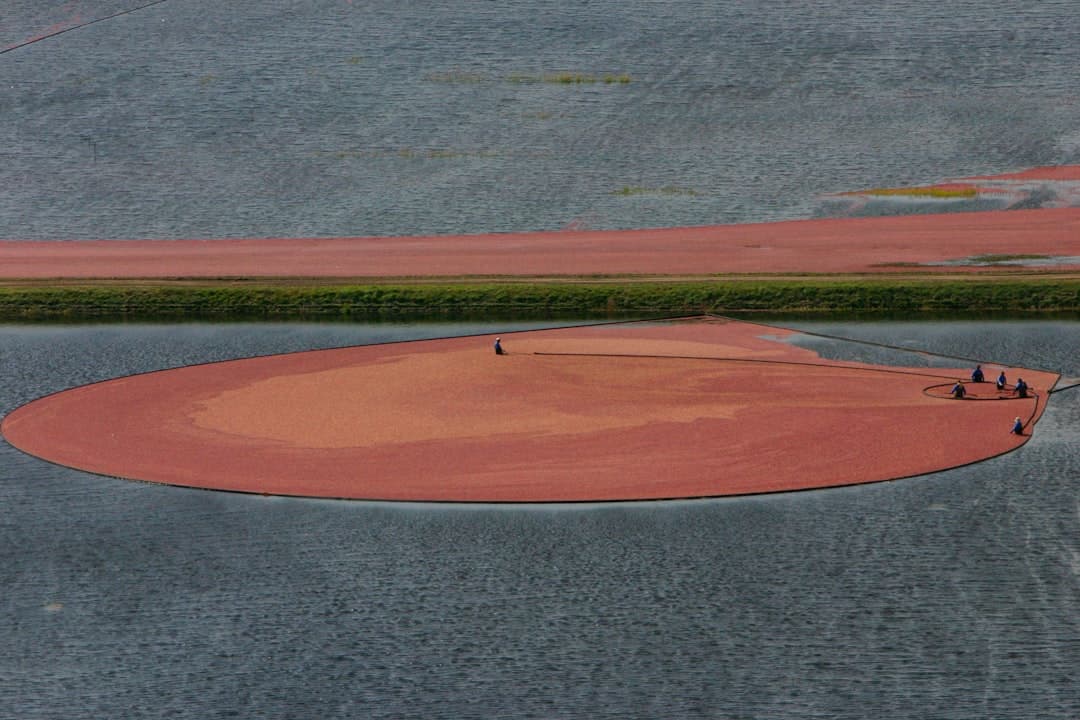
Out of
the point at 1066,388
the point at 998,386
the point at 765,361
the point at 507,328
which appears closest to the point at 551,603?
the point at 998,386

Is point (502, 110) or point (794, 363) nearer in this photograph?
point (794, 363)

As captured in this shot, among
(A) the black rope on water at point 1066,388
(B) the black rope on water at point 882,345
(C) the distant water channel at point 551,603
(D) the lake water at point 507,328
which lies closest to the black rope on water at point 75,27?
(D) the lake water at point 507,328

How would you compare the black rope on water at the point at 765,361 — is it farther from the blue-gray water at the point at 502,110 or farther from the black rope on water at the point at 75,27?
the black rope on water at the point at 75,27

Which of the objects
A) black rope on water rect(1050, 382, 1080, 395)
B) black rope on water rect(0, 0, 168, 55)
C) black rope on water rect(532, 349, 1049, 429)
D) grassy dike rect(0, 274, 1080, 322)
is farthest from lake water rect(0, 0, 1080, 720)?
grassy dike rect(0, 274, 1080, 322)

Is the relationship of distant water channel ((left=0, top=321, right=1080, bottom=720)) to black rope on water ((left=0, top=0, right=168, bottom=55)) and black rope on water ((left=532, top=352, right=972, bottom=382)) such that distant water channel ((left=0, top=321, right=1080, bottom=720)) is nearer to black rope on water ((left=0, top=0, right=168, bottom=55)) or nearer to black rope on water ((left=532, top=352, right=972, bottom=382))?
black rope on water ((left=532, top=352, right=972, bottom=382))

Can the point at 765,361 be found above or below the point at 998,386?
above

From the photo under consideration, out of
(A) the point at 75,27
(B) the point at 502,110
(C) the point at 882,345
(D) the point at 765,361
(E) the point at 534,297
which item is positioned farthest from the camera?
(A) the point at 75,27

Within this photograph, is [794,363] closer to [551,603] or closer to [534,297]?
[534,297]
